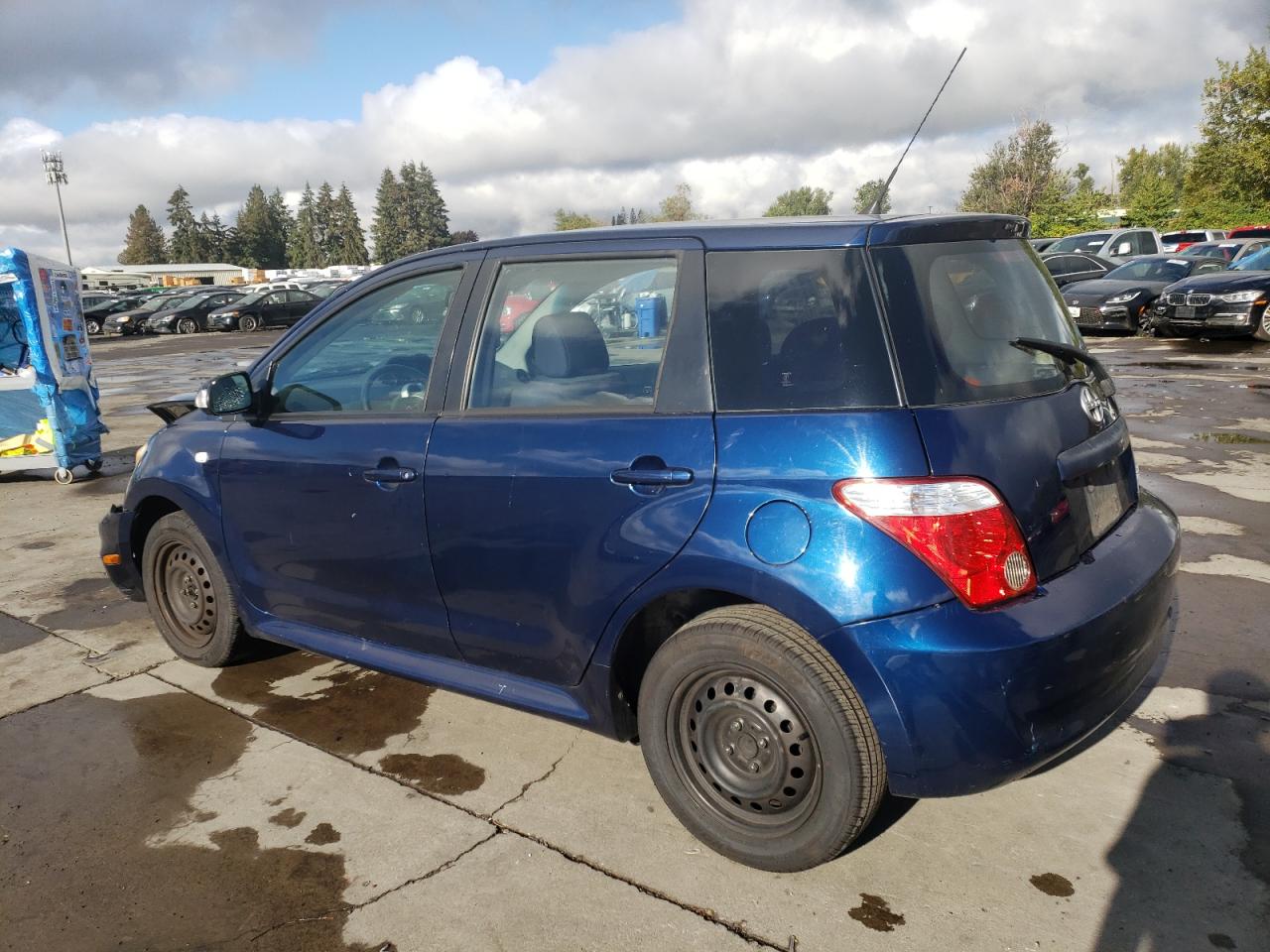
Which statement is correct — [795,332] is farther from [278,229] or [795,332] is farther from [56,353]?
[278,229]

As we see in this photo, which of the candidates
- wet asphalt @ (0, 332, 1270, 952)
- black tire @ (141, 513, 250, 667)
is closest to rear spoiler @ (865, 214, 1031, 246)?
wet asphalt @ (0, 332, 1270, 952)

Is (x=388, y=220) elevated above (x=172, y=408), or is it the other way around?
(x=388, y=220)

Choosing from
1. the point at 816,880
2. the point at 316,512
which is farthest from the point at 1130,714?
the point at 316,512

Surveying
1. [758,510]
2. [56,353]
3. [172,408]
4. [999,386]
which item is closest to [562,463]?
[758,510]

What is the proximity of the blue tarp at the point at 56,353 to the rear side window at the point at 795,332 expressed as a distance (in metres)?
7.82

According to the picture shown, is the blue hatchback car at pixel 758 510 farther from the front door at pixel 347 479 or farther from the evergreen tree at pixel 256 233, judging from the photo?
the evergreen tree at pixel 256 233

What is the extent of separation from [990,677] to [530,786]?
5.31 ft

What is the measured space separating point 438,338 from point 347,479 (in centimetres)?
60

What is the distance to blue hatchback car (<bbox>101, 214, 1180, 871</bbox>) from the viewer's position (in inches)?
96.3

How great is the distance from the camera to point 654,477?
2758mm

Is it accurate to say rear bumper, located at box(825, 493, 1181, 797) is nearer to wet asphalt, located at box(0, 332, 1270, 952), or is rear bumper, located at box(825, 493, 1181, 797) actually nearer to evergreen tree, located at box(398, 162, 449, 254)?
wet asphalt, located at box(0, 332, 1270, 952)

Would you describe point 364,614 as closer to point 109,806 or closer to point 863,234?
point 109,806

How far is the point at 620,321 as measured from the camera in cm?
312

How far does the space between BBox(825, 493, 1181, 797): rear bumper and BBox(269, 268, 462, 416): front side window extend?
1.81 m
